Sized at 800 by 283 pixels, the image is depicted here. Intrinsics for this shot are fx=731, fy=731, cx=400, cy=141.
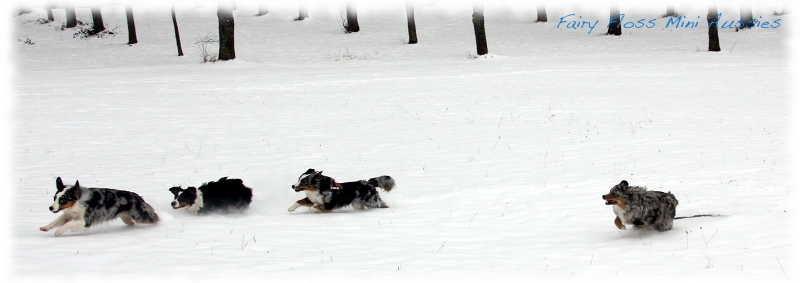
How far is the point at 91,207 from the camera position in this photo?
930 centimetres

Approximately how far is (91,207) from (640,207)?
6823mm

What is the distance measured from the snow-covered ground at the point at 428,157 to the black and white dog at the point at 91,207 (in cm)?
22

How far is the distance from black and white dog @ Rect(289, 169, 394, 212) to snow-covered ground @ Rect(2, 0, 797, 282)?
203 millimetres

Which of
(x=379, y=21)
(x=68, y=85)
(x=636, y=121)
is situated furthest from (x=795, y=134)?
(x=379, y=21)

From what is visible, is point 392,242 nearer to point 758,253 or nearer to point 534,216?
point 534,216

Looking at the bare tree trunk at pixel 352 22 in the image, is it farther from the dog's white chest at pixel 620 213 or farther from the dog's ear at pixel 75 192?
the dog's white chest at pixel 620 213

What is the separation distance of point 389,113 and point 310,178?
10.6 metres

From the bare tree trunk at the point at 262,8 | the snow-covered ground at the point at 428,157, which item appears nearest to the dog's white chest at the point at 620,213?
the snow-covered ground at the point at 428,157

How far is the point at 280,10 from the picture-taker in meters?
61.2

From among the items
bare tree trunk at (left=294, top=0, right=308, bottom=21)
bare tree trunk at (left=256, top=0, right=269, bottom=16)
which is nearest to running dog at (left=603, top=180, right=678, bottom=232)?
bare tree trunk at (left=294, top=0, right=308, bottom=21)

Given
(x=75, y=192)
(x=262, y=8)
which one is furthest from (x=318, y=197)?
(x=262, y=8)

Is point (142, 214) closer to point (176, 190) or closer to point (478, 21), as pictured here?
point (176, 190)

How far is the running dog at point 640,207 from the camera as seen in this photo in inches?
344

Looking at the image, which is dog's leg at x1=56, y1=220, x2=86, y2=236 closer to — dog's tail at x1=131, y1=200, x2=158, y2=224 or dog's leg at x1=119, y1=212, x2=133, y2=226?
dog's leg at x1=119, y1=212, x2=133, y2=226
